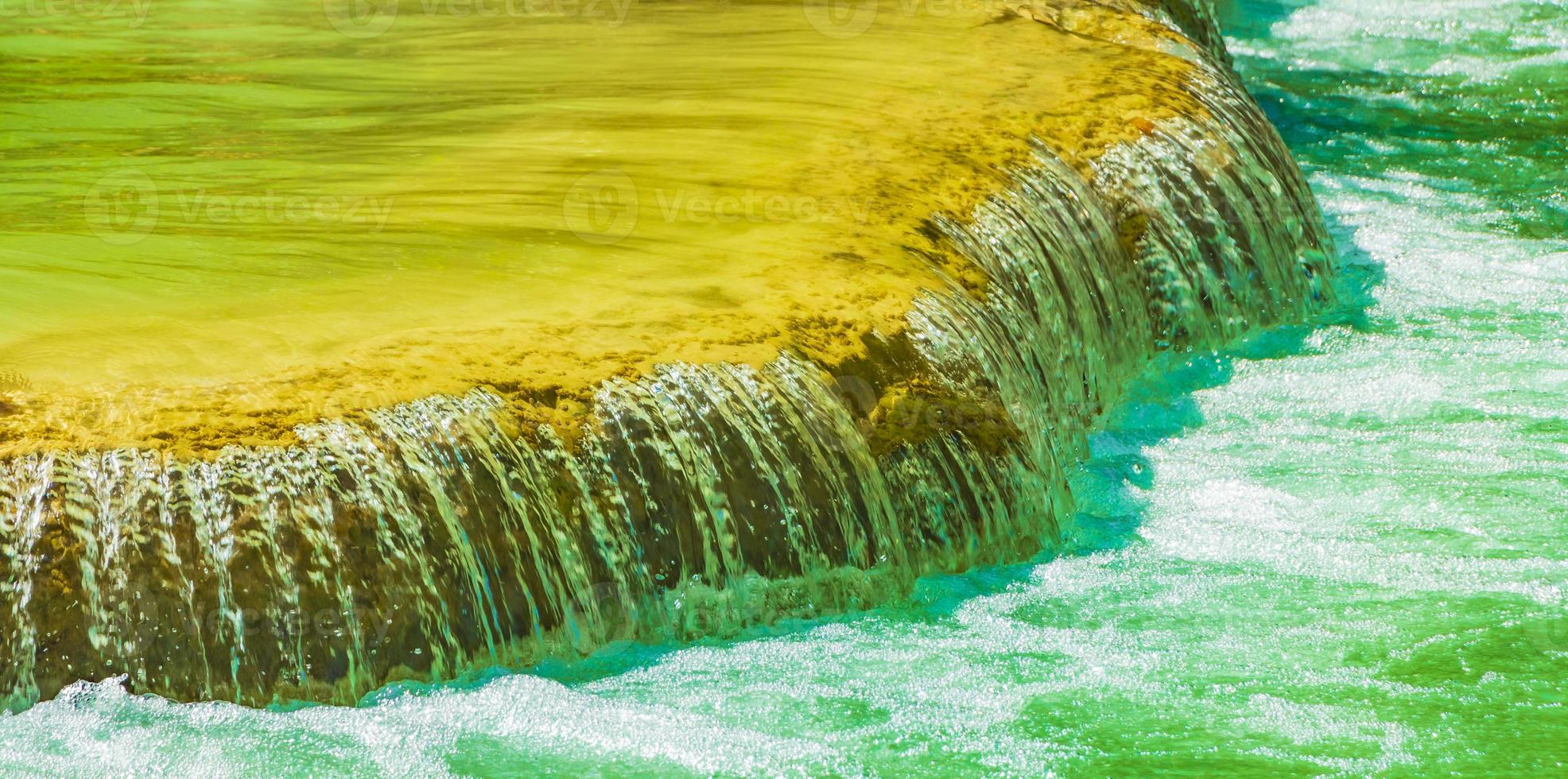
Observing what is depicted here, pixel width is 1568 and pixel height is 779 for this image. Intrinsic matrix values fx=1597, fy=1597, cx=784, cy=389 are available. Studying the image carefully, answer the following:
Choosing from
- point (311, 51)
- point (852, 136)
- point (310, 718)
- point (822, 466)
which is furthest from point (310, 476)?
point (311, 51)

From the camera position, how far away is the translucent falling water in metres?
2.86

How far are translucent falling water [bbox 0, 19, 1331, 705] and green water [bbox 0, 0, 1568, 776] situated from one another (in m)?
0.08

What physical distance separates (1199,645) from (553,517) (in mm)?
1382

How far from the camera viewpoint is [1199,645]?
338 cm

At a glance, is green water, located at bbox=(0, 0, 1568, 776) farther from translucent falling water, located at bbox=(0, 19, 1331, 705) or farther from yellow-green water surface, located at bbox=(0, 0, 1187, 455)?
yellow-green water surface, located at bbox=(0, 0, 1187, 455)

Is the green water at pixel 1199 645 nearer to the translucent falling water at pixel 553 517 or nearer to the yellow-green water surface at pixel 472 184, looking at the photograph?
the translucent falling water at pixel 553 517

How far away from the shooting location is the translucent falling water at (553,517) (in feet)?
9.37

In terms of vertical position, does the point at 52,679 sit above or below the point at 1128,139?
below

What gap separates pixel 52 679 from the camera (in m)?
2.84

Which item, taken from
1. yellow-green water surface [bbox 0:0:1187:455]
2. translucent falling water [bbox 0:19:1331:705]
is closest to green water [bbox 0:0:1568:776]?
translucent falling water [bbox 0:19:1331:705]

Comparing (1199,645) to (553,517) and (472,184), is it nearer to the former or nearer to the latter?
(553,517)

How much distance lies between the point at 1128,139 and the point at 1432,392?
3.87ft

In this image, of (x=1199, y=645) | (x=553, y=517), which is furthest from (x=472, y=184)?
(x=1199, y=645)

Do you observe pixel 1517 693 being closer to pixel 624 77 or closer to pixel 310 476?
pixel 310 476
